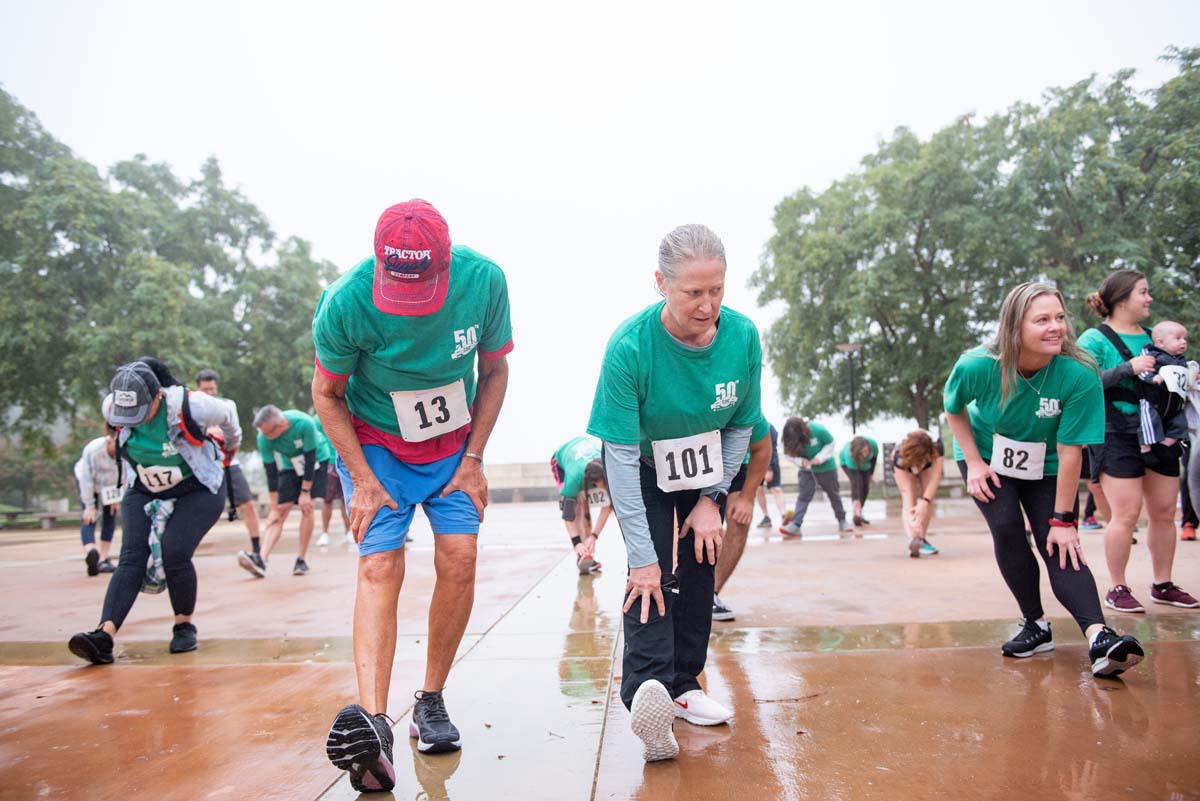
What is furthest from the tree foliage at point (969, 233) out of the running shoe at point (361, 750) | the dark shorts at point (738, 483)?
the running shoe at point (361, 750)

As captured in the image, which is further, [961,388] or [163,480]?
[163,480]

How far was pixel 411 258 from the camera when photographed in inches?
99.9

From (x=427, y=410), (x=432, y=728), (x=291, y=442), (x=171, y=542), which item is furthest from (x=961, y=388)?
(x=291, y=442)

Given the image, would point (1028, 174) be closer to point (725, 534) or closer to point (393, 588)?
point (725, 534)

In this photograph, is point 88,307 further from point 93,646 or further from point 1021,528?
point 1021,528

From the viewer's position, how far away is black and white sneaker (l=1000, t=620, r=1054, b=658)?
11.6 feet

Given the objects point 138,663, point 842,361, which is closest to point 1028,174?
point 842,361

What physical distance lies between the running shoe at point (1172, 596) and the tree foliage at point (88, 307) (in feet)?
74.0

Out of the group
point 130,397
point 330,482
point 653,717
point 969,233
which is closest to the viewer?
point 653,717

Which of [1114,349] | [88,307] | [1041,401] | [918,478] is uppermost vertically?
[88,307]

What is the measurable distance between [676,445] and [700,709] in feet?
3.01

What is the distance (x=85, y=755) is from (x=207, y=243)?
28.3 metres

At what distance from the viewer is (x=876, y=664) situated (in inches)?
139

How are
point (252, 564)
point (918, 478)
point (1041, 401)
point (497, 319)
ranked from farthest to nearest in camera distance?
point (918, 478), point (252, 564), point (1041, 401), point (497, 319)
